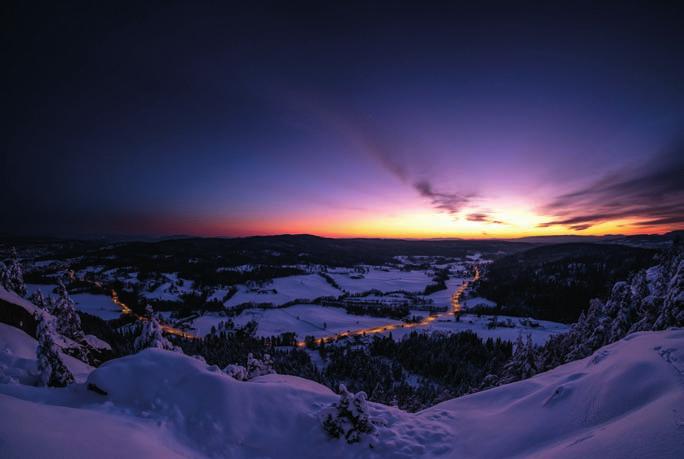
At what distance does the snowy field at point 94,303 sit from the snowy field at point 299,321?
141ft

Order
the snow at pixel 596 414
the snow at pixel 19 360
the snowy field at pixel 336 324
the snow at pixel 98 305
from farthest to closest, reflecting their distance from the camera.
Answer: the snow at pixel 98 305
the snowy field at pixel 336 324
the snow at pixel 19 360
the snow at pixel 596 414

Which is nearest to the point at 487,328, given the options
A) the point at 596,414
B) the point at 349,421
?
the point at 596,414

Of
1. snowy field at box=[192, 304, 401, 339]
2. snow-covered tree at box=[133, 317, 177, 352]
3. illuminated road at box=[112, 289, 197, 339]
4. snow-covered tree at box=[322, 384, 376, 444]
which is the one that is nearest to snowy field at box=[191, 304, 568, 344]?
snowy field at box=[192, 304, 401, 339]

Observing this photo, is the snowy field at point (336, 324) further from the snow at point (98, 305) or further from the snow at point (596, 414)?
the snow at point (596, 414)

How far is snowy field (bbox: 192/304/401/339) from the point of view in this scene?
135625 millimetres

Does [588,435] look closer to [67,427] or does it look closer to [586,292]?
[67,427]

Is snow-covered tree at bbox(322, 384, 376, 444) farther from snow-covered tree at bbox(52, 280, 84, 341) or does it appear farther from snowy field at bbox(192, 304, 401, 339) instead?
snowy field at bbox(192, 304, 401, 339)

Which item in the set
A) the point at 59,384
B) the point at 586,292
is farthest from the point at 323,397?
the point at 586,292

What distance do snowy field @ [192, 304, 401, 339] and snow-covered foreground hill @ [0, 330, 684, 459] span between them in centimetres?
12565

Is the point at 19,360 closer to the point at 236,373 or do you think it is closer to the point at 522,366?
the point at 236,373

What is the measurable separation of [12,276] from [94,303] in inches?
6731

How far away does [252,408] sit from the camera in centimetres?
1130

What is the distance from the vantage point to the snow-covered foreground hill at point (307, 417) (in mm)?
→ 6137

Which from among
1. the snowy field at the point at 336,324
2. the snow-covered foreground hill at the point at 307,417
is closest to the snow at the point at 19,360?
the snow-covered foreground hill at the point at 307,417
